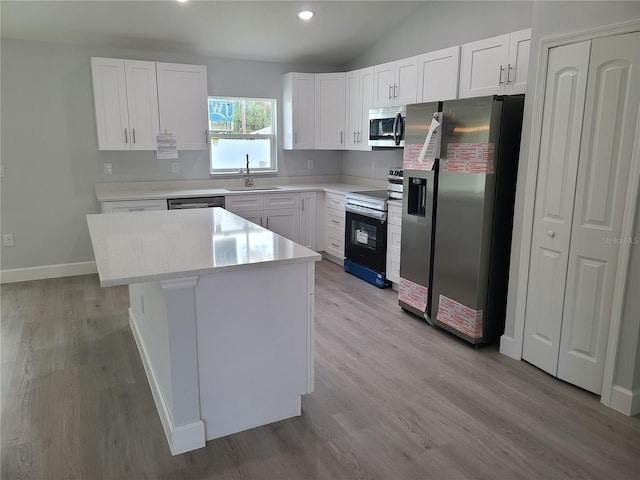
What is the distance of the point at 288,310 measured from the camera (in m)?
2.30

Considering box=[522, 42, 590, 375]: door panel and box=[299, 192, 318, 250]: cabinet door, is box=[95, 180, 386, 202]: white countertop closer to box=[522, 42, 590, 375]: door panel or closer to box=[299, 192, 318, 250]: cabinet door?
box=[299, 192, 318, 250]: cabinet door

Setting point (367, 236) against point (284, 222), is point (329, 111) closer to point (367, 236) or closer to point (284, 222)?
point (284, 222)

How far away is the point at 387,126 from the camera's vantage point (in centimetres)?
439

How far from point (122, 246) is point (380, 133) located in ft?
9.54

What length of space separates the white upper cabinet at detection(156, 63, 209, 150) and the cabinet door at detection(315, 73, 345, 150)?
4.40ft

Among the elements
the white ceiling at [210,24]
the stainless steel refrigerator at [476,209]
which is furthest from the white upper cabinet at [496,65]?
the white ceiling at [210,24]

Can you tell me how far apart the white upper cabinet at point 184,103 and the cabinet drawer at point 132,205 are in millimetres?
707

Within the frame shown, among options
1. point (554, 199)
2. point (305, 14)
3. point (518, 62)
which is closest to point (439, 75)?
point (518, 62)

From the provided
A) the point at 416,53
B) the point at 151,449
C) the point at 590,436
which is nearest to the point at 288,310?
the point at 151,449

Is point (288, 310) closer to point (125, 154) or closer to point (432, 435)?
point (432, 435)

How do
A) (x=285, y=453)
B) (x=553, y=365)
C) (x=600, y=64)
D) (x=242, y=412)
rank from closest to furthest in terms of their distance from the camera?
1. (x=285, y=453)
2. (x=242, y=412)
3. (x=600, y=64)
4. (x=553, y=365)

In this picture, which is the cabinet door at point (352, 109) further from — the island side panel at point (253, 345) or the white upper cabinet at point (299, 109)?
the island side panel at point (253, 345)

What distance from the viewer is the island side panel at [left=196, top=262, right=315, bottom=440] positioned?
83.7 inches

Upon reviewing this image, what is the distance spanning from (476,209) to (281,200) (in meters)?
2.64
